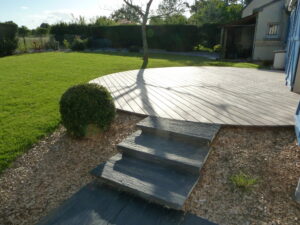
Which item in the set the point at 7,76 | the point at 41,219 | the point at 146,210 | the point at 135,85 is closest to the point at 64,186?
the point at 41,219

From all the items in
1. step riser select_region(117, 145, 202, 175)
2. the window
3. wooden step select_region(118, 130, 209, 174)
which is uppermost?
the window

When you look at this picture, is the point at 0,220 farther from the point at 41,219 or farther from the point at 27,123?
the point at 27,123

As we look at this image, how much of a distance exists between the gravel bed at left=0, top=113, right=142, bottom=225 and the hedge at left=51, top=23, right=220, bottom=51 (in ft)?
50.9

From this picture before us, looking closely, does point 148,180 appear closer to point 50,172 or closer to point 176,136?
point 176,136

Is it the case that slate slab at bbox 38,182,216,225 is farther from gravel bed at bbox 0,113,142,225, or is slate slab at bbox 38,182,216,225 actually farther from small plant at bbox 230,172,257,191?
small plant at bbox 230,172,257,191

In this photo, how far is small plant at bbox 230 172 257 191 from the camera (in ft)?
6.90

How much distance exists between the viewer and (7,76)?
24.6 feet

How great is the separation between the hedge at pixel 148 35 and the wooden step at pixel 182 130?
15.0 metres

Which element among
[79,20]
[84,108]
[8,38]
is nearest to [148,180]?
[84,108]

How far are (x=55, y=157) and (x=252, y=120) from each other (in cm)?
288

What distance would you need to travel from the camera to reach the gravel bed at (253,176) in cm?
186

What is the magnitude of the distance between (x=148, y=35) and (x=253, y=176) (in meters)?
18.8

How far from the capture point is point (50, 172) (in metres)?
2.56

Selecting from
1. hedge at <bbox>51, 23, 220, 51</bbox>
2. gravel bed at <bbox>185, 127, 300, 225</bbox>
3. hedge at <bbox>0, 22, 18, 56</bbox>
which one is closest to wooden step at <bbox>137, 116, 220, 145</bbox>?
gravel bed at <bbox>185, 127, 300, 225</bbox>
